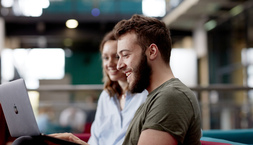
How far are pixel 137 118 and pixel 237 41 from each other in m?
8.97

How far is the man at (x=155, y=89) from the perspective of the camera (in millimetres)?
1429

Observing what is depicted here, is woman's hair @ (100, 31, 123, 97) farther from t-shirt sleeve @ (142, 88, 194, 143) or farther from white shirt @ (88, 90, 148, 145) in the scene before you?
t-shirt sleeve @ (142, 88, 194, 143)

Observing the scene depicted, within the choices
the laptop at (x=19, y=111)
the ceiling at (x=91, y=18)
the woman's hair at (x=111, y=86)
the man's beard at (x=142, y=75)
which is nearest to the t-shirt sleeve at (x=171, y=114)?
the man's beard at (x=142, y=75)

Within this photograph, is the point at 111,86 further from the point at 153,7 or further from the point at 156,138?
the point at 153,7

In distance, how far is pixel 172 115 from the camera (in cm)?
143

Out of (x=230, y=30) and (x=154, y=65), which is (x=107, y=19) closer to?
(x=230, y=30)

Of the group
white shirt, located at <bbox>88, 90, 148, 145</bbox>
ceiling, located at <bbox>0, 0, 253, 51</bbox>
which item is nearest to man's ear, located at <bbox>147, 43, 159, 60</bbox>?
white shirt, located at <bbox>88, 90, 148, 145</bbox>

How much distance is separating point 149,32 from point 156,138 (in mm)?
522

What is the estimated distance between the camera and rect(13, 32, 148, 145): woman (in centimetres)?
250

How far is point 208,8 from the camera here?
34.4ft

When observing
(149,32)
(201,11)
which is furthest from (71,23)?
(149,32)

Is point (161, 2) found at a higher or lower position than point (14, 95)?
higher

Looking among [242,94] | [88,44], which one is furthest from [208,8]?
[88,44]

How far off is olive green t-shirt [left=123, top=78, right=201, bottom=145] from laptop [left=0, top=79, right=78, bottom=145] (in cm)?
34
